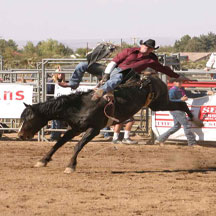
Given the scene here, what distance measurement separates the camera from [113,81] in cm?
916

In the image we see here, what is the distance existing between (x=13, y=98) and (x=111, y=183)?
622 cm

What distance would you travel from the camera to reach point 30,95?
13602 millimetres

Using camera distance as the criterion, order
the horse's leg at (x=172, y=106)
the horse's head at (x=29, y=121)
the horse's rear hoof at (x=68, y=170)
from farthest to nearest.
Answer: the horse's leg at (x=172, y=106) → the horse's head at (x=29, y=121) → the horse's rear hoof at (x=68, y=170)

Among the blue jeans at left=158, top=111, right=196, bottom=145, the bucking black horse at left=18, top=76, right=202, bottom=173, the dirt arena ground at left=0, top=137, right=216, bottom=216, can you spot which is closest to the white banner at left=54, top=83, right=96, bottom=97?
the dirt arena ground at left=0, top=137, right=216, bottom=216

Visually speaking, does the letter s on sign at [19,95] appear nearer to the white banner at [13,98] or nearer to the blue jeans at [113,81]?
the white banner at [13,98]

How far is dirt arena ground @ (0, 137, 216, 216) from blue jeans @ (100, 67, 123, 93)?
1.29m

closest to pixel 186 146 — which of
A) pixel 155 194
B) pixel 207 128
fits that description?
pixel 207 128

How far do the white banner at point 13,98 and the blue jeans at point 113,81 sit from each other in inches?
184

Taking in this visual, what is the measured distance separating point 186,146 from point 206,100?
1.08 m

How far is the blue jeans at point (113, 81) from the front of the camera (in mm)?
9105

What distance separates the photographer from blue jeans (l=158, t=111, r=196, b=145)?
1266 centimetres

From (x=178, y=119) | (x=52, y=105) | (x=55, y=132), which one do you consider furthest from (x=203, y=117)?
(x=52, y=105)

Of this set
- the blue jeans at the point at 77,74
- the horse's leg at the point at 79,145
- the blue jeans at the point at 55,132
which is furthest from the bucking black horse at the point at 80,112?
the blue jeans at the point at 55,132

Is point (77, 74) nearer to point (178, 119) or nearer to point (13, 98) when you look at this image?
point (178, 119)
